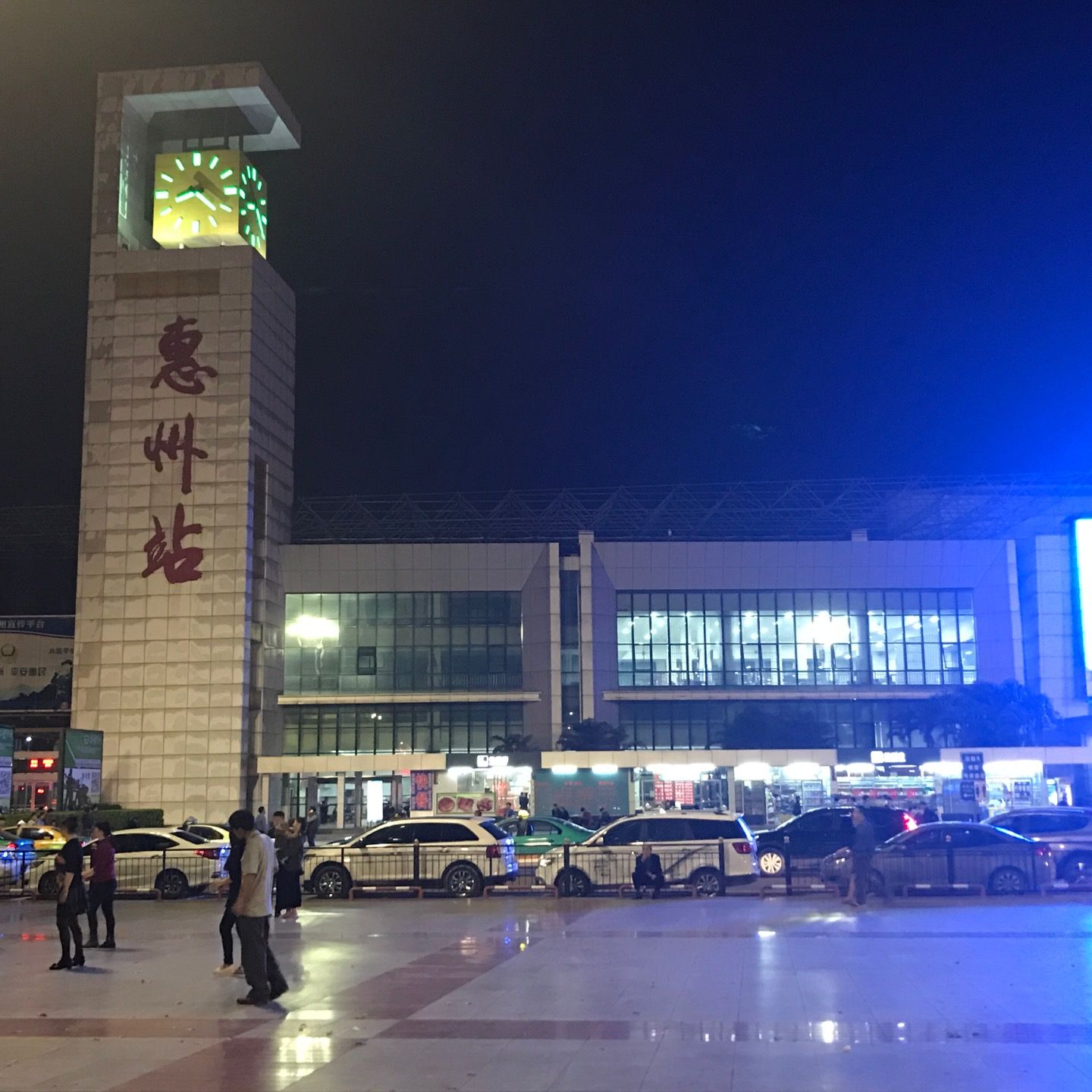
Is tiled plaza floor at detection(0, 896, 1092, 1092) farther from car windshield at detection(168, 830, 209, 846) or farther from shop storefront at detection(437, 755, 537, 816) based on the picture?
shop storefront at detection(437, 755, 537, 816)

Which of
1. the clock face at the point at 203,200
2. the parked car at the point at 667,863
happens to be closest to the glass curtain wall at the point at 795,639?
the clock face at the point at 203,200

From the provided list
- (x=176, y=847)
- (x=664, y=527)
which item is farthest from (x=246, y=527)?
(x=176, y=847)

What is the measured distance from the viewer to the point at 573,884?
85.7 ft

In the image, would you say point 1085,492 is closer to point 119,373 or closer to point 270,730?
point 270,730

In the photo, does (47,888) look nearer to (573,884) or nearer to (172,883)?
(172,883)

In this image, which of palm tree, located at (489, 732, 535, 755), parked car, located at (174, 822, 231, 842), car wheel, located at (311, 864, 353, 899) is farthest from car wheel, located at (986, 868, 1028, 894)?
palm tree, located at (489, 732, 535, 755)

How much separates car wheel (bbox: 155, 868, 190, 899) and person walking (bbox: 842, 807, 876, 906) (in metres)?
14.6

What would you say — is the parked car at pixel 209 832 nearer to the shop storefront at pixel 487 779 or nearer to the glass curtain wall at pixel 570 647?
the shop storefront at pixel 487 779

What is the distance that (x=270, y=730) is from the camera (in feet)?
218

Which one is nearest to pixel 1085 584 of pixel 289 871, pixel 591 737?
pixel 591 737

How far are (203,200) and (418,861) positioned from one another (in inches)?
2015

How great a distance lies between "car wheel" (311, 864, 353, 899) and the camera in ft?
88.3

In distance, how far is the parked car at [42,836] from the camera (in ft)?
104

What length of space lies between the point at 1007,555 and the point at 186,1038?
65346 millimetres
